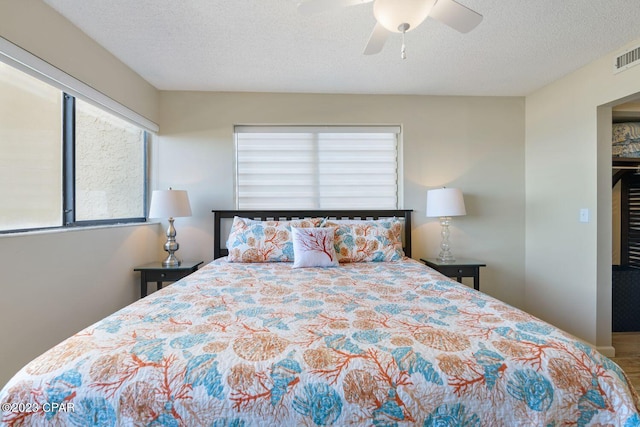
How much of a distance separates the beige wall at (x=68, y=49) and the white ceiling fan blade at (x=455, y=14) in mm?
2169

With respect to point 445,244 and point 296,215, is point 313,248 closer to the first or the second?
point 296,215

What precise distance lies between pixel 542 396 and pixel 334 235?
68.9 inches

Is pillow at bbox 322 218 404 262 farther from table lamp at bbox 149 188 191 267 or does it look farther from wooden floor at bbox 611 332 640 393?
wooden floor at bbox 611 332 640 393

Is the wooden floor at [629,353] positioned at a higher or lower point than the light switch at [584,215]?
lower

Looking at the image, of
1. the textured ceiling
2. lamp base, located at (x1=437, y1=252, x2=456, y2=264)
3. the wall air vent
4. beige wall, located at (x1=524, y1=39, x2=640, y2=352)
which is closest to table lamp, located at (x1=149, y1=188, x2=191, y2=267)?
the textured ceiling

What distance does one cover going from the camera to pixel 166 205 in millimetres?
2568

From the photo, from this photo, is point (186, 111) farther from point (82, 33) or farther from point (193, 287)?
point (193, 287)

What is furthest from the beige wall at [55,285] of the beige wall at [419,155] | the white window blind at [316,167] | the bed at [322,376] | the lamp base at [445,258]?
the lamp base at [445,258]

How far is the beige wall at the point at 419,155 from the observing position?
2975mm

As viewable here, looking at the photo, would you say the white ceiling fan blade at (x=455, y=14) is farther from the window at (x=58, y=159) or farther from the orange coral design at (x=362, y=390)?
the window at (x=58, y=159)

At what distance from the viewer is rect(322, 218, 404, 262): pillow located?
248cm

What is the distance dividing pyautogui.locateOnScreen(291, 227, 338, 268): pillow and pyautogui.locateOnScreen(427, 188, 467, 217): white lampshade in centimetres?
110

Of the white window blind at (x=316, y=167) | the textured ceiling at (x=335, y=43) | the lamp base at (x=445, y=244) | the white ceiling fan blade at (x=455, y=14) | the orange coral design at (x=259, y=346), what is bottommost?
the orange coral design at (x=259, y=346)

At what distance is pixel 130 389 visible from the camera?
84cm
